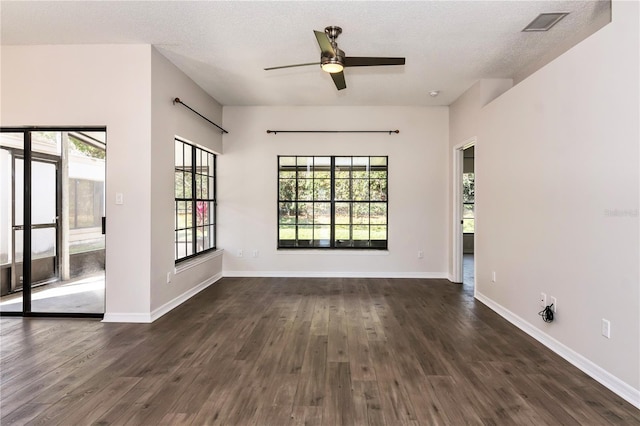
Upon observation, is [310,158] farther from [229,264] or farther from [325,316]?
[325,316]

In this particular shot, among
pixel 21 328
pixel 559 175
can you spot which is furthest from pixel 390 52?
pixel 21 328

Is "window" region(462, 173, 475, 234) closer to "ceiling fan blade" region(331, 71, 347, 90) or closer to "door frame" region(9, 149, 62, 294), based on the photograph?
"ceiling fan blade" region(331, 71, 347, 90)

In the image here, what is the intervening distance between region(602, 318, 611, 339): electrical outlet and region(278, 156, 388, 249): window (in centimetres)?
354

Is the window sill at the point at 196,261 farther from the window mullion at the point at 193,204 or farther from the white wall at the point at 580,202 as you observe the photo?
the white wall at the point at 580,202

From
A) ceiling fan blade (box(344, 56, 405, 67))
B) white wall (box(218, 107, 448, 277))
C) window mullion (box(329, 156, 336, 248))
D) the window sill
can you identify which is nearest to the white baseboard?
the window sill

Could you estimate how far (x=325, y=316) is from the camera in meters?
3.75

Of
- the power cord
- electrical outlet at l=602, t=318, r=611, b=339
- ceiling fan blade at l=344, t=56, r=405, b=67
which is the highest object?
ceiling fan blade at l=344, t=56, r=405, b=67

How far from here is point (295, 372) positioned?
2492 millimetres

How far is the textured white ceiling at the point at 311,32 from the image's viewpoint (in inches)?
110

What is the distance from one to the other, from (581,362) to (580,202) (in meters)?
1.25

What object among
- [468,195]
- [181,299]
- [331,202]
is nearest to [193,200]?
[181,299]

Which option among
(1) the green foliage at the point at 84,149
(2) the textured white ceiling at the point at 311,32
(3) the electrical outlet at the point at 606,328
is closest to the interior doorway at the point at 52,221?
(1) the green foliage at the point at 84,149

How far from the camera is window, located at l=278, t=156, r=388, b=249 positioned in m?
5.82

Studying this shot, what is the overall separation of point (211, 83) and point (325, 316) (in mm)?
3550
